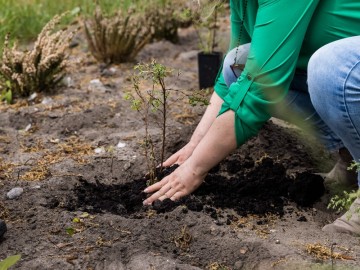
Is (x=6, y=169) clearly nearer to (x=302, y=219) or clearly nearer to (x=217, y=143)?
(x=217, y=143)

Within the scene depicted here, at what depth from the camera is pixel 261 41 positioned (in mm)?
2555

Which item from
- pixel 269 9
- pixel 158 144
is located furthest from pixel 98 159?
pixel 269 9

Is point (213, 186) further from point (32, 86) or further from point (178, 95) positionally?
point (32, 86)

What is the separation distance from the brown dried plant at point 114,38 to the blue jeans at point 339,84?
96.4 inches

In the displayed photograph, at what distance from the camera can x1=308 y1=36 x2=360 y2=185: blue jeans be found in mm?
2572

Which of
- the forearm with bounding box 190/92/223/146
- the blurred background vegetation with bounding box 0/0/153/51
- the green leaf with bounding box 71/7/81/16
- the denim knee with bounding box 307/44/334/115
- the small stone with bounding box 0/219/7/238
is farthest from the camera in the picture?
the green leaf with bounding box 71/7/81/16

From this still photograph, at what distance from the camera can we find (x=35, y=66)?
4379 millimetres

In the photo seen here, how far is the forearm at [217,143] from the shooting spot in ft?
8.67

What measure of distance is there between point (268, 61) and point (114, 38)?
2.49 metres

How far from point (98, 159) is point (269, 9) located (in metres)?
1.34

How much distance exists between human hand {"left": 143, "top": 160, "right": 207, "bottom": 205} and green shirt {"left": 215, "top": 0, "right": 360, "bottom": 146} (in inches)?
10.3

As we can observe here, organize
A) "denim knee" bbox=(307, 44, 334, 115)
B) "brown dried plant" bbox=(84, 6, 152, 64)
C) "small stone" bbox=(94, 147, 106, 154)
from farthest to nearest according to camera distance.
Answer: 1. "brown dried plant" bbox=(84, 6, 152, 64)
2. "small stone" bbox=(94, 147, 106, 154)
3. "denim knee" bbox=(307, 44, 334, 115)

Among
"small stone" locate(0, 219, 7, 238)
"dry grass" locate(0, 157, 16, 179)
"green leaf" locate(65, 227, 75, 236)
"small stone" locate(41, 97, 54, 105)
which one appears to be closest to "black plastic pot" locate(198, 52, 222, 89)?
"small stone" locate(41, 97, 54, 105)

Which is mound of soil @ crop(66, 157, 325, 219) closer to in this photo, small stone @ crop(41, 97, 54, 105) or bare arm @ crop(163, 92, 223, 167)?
bare arm @ crop(163, 92, 223, 167)
